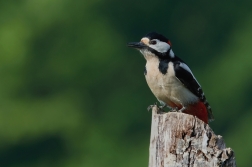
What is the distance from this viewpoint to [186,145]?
8266mm

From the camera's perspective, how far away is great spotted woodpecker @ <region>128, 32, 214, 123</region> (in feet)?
34.2

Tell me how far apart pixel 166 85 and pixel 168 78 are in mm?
80

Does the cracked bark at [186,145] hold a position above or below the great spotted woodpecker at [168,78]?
below

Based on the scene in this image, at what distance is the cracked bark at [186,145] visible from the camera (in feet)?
26.8

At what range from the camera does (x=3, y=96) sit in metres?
32.8

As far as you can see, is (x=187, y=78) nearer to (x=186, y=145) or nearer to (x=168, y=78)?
(x=168, y=78)

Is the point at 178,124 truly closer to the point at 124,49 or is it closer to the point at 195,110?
the point at 195,110

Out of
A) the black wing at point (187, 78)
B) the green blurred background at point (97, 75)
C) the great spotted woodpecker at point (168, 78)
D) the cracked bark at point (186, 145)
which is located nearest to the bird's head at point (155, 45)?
the great spotted woodpecker at point (168, 78)

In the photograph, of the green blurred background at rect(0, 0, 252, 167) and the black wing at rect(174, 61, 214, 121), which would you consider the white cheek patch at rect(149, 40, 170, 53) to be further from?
the green blurred background at rect(0, 0, 252, 167)

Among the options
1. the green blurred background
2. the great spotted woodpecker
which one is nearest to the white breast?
the great spotted woodpecker

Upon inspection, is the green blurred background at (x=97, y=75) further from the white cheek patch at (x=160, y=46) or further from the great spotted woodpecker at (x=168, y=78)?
the white cheek patch at (x=160, y=46)

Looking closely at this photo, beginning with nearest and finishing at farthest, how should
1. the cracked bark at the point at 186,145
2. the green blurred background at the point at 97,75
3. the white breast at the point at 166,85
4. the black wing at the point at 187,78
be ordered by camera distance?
the cracked bark at the point at 186,145, the white breast at the point at 166,85, the black wing at the point at 187,78, the green blurred background at the point at 97,75

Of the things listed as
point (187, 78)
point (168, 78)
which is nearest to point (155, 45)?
point (168, 78)

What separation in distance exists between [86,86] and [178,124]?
26271mm
